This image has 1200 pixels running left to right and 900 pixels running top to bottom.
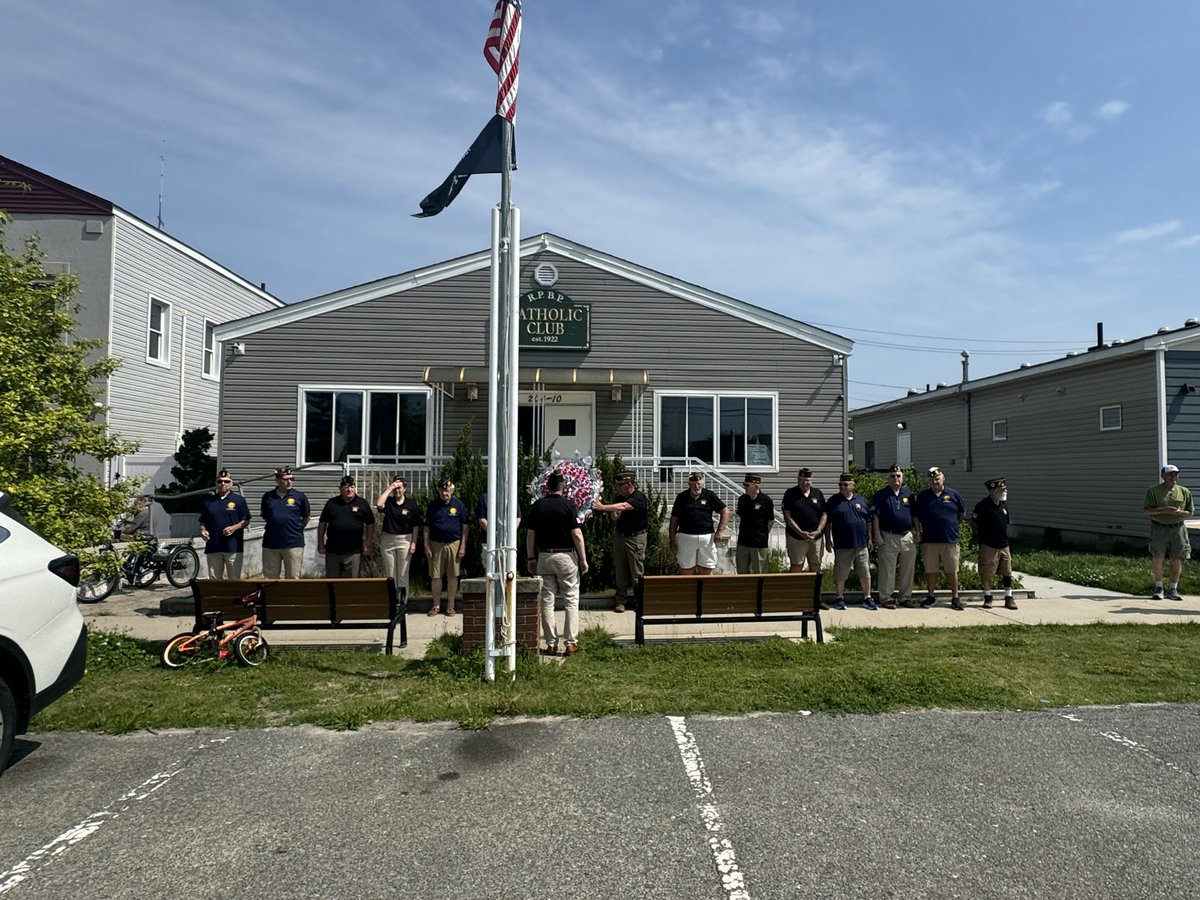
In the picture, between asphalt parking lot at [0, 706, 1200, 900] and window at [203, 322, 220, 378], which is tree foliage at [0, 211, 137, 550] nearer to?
asphalt parking lot at [0, 706, 1200, 900]

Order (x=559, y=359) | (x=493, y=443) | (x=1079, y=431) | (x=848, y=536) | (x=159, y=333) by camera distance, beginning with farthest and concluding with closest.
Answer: (x=159, y=333), (x=1079, y=431), (x=559, y=359), (x=848, y=536), (x=493, y=443)

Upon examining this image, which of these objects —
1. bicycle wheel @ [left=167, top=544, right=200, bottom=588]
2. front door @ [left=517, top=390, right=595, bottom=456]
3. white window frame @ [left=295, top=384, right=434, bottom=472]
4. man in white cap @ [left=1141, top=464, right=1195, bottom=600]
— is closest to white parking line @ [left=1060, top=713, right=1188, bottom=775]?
man in white cap @ [left=1141, top=464, right=1195, bottom=600]

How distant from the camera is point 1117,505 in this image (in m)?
16.2

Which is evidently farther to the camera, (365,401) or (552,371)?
(365,401)

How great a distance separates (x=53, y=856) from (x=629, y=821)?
263cm

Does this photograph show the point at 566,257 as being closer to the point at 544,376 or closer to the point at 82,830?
the point at 544,376

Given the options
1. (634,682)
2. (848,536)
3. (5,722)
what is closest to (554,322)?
(848,536)

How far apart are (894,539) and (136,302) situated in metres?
16.7

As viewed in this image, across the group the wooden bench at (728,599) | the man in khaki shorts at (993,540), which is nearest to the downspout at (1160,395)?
the man in khaki shorts at (993,540)

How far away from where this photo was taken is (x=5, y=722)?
412cm

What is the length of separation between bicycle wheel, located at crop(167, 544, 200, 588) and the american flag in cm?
857

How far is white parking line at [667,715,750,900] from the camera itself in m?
3.21

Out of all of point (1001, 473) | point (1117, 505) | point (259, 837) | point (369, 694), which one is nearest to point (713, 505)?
point (369, 694)

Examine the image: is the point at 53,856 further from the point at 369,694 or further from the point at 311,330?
the point at 311,330
